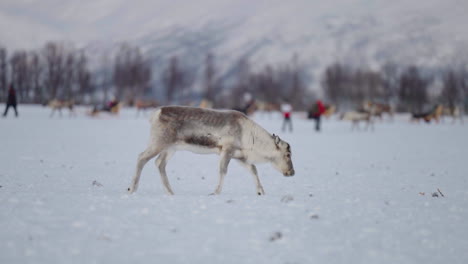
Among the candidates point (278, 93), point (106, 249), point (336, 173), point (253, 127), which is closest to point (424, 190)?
point (336, 173)

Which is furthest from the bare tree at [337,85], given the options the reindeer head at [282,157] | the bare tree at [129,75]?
the reindeer head at [282,157]

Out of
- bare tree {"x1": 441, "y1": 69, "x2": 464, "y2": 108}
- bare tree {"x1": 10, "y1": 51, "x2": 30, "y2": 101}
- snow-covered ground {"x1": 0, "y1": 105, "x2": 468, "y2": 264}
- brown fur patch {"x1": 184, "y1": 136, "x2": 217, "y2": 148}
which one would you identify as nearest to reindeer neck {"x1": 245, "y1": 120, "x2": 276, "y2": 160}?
brown fur patch {"x1": 184, "y1": 136, "x2": 217, "y2": 148}

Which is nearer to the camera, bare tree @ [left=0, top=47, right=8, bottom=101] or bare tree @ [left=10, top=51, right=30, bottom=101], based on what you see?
bare tree @ [left=0, top=47, right=8, bottom=101]

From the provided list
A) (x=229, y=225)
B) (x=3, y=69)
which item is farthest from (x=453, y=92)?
(x=3, y=69)

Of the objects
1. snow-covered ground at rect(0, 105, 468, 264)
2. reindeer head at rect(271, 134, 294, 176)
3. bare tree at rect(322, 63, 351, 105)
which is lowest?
snow-covered ground at rect(0, 105, 468, 264)

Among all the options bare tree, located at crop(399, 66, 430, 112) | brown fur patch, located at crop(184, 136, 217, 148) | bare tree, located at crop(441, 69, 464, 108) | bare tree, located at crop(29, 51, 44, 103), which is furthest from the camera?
bare tree, located at crop(399, 66, 430, 112)

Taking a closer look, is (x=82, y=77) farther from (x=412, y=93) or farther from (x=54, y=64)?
(x=412, y=93)

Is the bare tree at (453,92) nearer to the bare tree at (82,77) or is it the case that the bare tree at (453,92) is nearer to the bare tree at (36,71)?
the bare tree at (82,77)

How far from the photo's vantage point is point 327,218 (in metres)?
4.89

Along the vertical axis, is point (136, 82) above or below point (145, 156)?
above

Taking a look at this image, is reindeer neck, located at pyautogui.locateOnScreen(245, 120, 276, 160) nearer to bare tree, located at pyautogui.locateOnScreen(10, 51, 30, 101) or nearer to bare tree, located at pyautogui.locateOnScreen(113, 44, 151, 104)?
bare tree, located at pyautogui.locateOnScreen(113, 44, 151, 104)

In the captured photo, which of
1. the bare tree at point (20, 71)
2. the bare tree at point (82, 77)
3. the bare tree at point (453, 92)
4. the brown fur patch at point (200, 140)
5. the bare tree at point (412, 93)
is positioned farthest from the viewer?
the bare tree at point (412, 93)

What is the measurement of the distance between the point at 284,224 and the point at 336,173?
6111mm

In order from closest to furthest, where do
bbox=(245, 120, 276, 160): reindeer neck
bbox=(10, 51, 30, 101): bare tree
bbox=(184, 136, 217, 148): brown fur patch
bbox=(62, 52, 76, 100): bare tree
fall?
bbox=(184, 136, 217, 148): brown fur patch < bbox=(245, 120, 276, 160): reindeer neck < bbox=(62, 52, 76, 100): bare tree < bbox=(10, 51, 30, 101): bare tree
